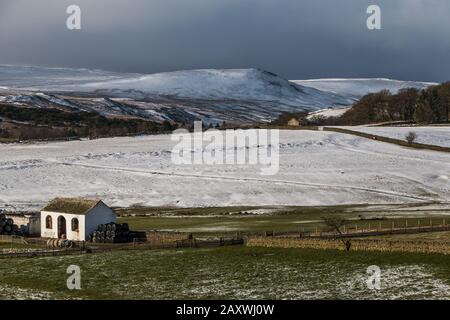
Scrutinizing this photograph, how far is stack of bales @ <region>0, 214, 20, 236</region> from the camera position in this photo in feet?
262

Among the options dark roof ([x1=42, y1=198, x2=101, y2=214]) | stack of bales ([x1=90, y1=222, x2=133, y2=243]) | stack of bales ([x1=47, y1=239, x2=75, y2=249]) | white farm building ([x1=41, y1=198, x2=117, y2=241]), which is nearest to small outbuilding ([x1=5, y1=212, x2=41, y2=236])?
white farm building ([x1=41, y1=198, x2=117, y2=241])

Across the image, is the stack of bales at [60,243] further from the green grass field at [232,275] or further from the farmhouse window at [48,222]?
the farmhouse window at [48,222]

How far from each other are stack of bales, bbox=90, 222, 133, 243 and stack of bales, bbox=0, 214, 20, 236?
9.17 m

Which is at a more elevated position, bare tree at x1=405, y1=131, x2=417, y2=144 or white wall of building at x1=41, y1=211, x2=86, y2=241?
bare tree at x1=405, y1=131, x2=417, y2=144

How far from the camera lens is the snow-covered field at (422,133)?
15062cm

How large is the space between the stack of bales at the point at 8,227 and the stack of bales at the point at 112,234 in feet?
30.1

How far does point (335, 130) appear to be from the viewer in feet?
552

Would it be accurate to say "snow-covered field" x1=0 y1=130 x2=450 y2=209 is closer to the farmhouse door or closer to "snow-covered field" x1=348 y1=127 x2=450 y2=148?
"snow-covered field" x1=348 y1=127 x2=450 y2=148

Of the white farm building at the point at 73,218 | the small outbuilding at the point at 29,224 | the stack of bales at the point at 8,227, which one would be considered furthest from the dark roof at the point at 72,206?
the stack of bales at the point at 8,227

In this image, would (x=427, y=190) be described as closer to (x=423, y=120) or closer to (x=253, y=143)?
(x=253, y=143)

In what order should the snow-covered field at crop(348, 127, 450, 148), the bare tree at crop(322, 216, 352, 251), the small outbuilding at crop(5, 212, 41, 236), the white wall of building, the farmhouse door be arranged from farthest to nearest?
1. the snow-covered field at crop(348, 127, 450, 148)
2. the small outbuilding at crop(5, 212, 41, 236)
3. the farmhouse door
4. the white wall of building
5. the bare tree at crop(322, 216, 352, 251)

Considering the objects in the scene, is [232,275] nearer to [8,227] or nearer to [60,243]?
[60,243]

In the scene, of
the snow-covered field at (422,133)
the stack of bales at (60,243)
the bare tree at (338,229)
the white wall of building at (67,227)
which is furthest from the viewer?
the snow-covered field at (422,133)

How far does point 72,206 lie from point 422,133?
306 feet
